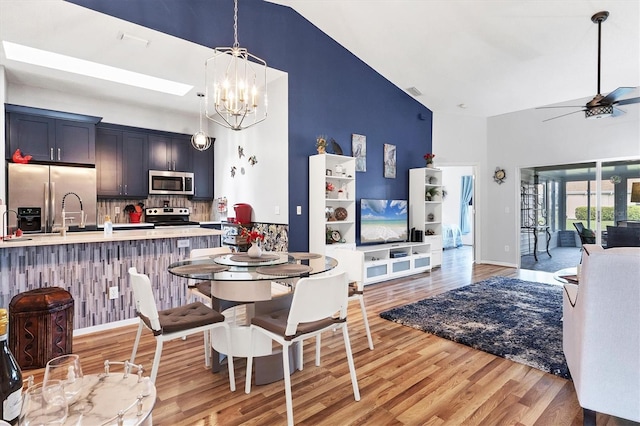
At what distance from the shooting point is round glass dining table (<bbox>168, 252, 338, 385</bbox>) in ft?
7.04

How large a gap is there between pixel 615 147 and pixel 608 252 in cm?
543

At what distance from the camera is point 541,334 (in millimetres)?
3174

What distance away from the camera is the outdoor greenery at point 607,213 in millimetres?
5535

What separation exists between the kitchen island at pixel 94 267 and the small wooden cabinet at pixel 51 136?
2187 mm

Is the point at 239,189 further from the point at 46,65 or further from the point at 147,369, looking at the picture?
the point at 147,369

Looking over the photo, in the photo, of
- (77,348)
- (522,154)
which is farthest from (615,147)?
(77,348)

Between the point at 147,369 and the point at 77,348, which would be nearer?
the point at 147,369

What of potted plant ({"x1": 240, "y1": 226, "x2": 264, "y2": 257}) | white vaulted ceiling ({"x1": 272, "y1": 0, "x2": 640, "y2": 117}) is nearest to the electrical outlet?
potted plant ({"x1": 240, "y1": 226, "x2": 264, "y2": 257})

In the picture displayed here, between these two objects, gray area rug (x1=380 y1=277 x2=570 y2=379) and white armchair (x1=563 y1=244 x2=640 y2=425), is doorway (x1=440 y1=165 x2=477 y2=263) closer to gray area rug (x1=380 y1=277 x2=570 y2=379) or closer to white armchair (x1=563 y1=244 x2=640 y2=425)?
gray area rug (x1=380 y1=277 x2=570 y2=379)

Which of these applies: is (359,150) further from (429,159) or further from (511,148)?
(511,148)

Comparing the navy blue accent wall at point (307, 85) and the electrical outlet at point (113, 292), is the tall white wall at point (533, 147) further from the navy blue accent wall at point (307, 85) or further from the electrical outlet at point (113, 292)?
the electrical outlet at point (113, 292)

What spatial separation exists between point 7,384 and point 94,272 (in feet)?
9.22

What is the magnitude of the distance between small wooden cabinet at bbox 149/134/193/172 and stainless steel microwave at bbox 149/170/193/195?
0.42 ft

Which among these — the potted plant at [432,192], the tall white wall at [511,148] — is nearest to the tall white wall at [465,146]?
the tall white wall at [511,148]
